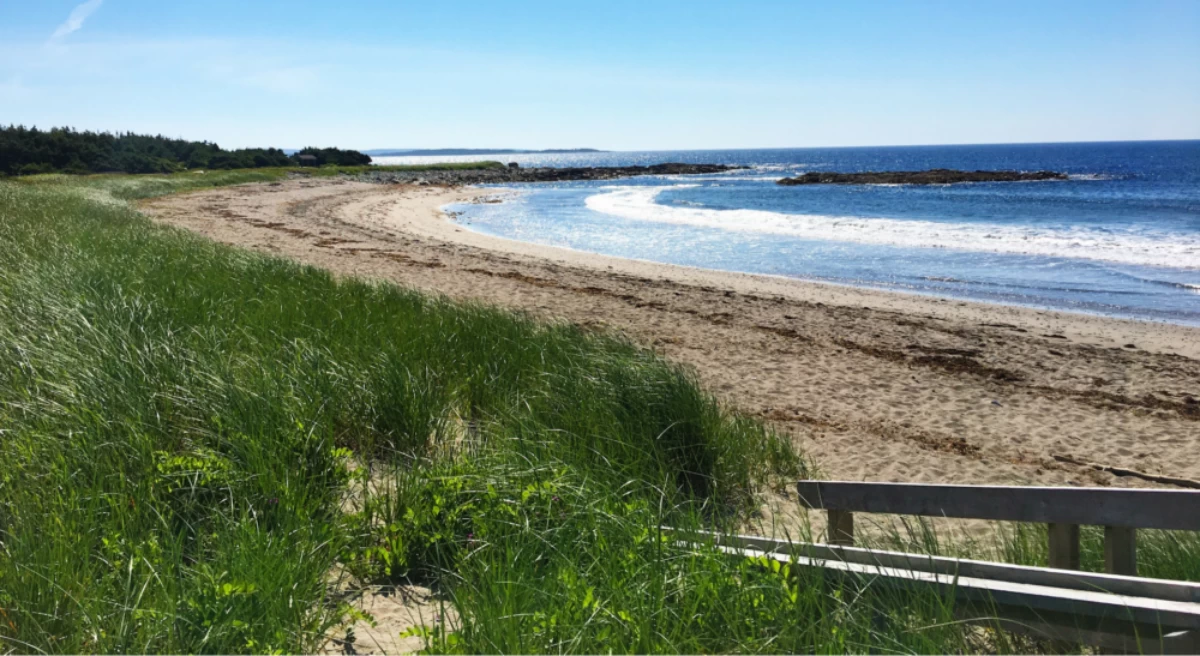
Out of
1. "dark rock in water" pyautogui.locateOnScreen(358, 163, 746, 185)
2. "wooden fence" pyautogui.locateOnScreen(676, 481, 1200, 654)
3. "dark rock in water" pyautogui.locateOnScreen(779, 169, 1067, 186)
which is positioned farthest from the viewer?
"dark rock in water" pyautogui.locateOnScreen(358, 163, 746, 185)

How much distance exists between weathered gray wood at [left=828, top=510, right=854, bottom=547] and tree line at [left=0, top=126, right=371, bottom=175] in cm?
6281

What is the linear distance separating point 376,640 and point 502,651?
2.18ft

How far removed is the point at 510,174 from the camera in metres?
88.0

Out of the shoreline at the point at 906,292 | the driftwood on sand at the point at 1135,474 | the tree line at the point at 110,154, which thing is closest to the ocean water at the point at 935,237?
the shoreline at the point at 906,292

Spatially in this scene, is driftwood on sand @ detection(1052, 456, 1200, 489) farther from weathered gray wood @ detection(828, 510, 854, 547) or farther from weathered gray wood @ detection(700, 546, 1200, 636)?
weathered gray wood @ detection(700, 546, 1200, 636)

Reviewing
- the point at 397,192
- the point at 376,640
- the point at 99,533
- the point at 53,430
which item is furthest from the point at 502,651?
the point at 397,192

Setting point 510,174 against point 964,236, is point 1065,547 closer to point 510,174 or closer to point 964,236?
point 964,236

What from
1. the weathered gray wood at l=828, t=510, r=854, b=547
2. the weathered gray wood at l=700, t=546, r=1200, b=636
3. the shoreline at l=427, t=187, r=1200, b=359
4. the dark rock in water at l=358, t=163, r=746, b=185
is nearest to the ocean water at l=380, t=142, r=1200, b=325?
the shoreline at l=427, t=187, r=1200, b=359

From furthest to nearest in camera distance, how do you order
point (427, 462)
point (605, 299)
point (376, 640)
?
point (605, 299)
point (427, 462)
point (376, 640)

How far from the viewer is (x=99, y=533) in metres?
3.20

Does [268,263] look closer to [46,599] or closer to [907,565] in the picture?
[46,599]

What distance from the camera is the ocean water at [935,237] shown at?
A: 16531mm

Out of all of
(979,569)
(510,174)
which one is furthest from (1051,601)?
(510,174)

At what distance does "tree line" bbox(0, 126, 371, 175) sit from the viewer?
54.5 meters
